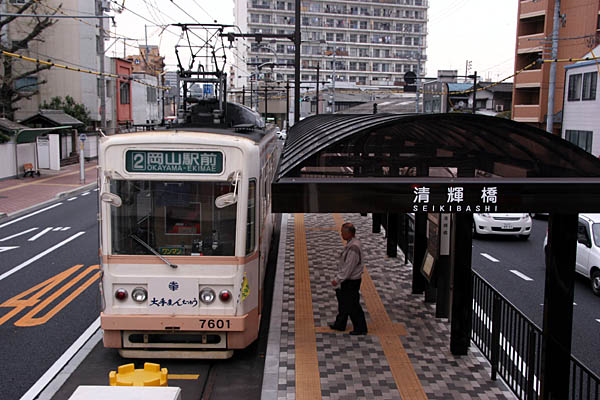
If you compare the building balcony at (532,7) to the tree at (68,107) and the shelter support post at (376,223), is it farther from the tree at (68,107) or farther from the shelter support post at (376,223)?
the tree at (68,107)

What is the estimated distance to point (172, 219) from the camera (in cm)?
780

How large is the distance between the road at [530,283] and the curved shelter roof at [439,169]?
3.92 metres

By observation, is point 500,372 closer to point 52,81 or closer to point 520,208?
point 520,208

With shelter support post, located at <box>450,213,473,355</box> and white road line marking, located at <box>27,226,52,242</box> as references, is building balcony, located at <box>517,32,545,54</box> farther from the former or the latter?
shelter support post, located at <box>450,213,473,355</box>

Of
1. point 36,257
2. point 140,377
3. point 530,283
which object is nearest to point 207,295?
point 140,377

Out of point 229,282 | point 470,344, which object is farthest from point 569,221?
point 229,282

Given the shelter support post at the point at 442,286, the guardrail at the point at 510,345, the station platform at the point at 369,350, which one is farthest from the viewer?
the shelter support post at the point at 442,286

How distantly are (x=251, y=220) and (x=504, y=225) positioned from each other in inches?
503

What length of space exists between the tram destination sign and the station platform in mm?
2714

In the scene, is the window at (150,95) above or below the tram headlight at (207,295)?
above

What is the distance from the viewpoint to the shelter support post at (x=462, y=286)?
801 centimetres

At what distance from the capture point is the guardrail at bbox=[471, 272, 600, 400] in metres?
6.43

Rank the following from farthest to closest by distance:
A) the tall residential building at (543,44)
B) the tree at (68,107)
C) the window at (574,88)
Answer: the tree at (68,107) < the tall residential building at (543,44) < the window at (574,88)

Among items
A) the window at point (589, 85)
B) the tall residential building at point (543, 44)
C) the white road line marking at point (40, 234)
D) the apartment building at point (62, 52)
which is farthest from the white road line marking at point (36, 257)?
the tall residential building at point (543, 44)
